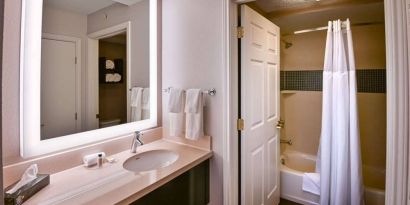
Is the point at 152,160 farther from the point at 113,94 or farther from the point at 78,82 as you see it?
the point at 78,82

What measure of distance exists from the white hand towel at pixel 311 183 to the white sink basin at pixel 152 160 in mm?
1485

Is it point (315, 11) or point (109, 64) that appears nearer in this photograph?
point (109, 64)

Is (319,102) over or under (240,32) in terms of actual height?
under

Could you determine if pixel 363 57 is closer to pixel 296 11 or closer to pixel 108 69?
pixel 296 11

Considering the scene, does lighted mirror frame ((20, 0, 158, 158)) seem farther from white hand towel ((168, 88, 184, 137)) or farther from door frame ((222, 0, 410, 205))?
door frame ((222, 0, 410, 205))

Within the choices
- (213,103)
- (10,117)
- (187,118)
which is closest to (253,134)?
(213,103)

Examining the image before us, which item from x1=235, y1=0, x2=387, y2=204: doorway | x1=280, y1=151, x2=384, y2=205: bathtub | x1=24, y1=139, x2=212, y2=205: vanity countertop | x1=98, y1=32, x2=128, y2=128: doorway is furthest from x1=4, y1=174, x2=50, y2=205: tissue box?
x1=280, y1=151, x2=384, y2=205: bathtub

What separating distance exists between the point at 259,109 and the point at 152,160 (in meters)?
0.97

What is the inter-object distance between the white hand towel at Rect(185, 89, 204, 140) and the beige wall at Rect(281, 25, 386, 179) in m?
1.75

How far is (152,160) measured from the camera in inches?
63.4

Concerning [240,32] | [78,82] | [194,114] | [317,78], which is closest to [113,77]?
[78,82]

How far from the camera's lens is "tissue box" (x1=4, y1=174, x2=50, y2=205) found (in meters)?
0.84

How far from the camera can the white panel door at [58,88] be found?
3.97 ft

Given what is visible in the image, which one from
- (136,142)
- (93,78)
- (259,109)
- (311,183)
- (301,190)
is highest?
(93,78)
